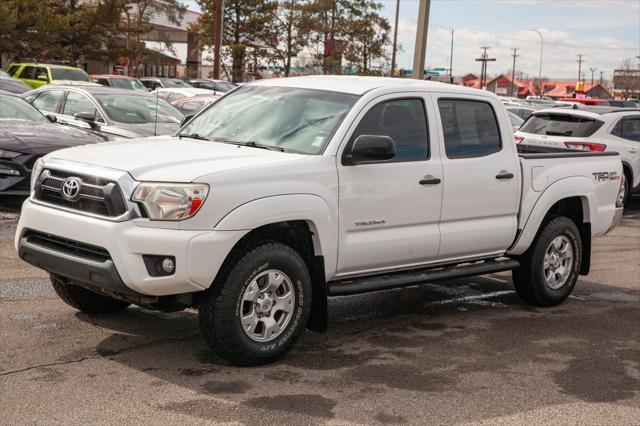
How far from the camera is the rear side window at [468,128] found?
6969 mm

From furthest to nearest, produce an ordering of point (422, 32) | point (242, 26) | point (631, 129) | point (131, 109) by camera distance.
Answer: point (242, 26), point (422, 32), point (631, 129), point (131, 109)

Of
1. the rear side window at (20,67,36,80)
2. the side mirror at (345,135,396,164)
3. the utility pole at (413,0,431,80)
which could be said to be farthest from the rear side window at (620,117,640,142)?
the rear side window at (20,67,36,80)

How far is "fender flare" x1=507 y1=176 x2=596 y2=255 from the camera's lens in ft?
25.0

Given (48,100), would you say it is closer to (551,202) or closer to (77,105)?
(77,105)

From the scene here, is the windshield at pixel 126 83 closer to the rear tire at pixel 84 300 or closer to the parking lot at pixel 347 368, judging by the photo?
the parking lot at pixel 347 368

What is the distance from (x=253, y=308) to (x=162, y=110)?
980cm

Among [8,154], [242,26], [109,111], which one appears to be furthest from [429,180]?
[242,26]

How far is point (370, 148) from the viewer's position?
19.7 feet

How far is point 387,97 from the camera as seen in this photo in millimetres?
6602

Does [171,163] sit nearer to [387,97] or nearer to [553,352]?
[387,97]

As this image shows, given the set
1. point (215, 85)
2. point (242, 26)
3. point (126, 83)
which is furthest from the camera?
point (242, 26)

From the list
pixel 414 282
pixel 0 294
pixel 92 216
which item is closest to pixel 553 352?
pixel 414 282

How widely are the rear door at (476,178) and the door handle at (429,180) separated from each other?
14cm

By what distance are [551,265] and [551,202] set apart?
61 centimetres
